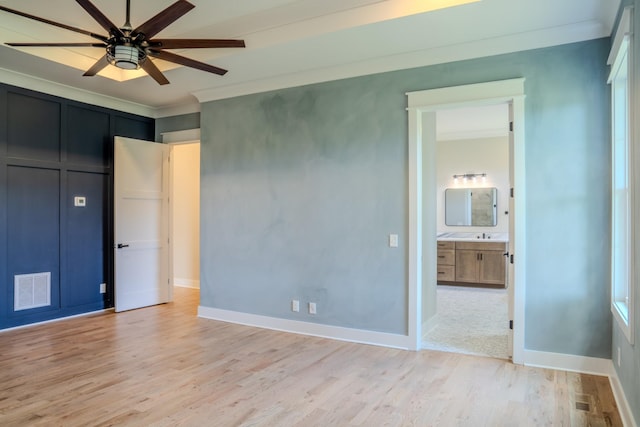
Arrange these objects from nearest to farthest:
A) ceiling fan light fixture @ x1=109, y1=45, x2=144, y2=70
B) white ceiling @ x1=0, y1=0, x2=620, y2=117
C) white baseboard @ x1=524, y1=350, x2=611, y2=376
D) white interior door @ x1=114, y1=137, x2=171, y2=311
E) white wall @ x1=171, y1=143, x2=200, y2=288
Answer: ceiling fan light fixture @ x1=109, y1=45, x2=144, y2=70
white ceiling @ x1=0, y1=0, x2=620, y2=117
white baseboard @ x1=524, y1=350, x2=611, y2=376
white interior door @ x1=114, y1=137, x2=171, y2=311
white wall @ x1=171, y1=143, x2=200, y2=288

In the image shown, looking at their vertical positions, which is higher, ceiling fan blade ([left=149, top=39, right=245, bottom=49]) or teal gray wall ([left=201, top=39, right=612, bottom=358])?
ceiling fan blade ([left=149, top=39, right=245, bottom=49])

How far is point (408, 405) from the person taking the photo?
285 cm

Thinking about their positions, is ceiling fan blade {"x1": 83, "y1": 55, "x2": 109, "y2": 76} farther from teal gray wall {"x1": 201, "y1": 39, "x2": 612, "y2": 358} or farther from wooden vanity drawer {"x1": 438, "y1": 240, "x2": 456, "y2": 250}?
wooden vanity drawer {"x1": 438, "y1": 240, "x2": 456, "y2": 250}

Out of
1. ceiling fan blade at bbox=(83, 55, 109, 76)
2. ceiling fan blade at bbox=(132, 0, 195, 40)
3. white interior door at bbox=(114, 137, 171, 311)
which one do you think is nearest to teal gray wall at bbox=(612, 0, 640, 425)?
ceiling fan blade at bbox=(132, 0, 195, 40)

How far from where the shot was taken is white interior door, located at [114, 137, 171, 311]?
550 cm

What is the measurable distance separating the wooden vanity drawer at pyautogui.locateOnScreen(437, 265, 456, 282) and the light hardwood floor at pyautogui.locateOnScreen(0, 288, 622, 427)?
3.89 meters

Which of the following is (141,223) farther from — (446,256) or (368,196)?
(446,256)

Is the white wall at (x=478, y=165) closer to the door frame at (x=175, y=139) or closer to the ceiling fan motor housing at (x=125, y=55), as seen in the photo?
the door frame at (x=175, y=139)

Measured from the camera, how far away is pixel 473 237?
25.9 feet

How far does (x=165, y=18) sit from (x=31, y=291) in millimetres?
3829

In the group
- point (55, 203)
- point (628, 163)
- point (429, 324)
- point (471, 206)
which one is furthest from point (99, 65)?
point (471, 206)

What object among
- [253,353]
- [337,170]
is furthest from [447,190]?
[253,353]

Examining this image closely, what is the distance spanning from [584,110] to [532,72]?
1.72ft

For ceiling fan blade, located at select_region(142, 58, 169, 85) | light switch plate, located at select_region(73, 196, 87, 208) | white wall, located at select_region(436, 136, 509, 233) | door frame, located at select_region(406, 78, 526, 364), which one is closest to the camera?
ceiling fan blade, located at select_region(142, 58, 169, 85)
